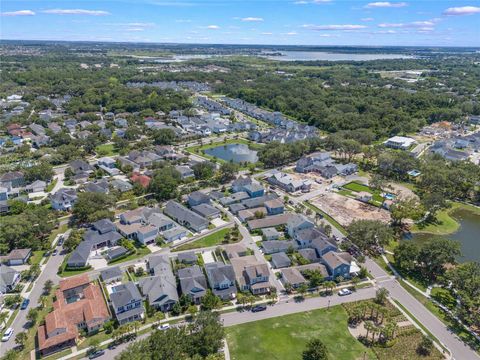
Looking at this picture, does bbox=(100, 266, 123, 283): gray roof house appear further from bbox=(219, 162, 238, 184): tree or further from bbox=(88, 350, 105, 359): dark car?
bbox=(219, 162, 238, 184): tree

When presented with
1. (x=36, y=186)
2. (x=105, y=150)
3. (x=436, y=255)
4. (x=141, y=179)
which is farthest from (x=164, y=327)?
(x=105, y=150)

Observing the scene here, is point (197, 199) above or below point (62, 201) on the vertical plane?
above

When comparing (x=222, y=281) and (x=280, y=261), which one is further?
(x=280, y=261)

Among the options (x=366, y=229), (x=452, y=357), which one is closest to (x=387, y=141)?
(x=366, y=229)

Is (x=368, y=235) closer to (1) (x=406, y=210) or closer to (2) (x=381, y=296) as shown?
(2) (x=381, y=296)

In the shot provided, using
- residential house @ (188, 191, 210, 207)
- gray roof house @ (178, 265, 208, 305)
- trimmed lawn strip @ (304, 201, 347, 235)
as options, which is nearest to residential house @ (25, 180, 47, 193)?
residential house @ (188, 191, 210, 207)

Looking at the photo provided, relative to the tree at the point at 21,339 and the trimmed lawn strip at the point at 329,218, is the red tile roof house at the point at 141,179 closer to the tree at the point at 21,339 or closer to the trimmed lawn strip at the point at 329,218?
the trimmed lawn strip at the point at 329,218

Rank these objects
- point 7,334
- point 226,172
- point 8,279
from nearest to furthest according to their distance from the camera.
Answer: point 7,334 → point 8,279 → point 226,172
